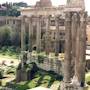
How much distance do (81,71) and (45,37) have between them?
55.2ft

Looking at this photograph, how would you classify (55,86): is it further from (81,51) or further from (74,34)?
(74,34)

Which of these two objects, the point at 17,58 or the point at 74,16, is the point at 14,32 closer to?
the point at 17,58

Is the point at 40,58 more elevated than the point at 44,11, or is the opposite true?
the point at 44,11

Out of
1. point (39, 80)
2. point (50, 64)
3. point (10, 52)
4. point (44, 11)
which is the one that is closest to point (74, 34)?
point (39, 80)

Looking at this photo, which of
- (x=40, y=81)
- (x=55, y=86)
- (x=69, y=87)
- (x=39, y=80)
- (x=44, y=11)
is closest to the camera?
(x=69, y=87)

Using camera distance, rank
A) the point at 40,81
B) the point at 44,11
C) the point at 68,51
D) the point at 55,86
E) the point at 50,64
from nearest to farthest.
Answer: the point at 68,51, the point at 55,86, the point at 40,81, the point at 50,64, the point at 44,11

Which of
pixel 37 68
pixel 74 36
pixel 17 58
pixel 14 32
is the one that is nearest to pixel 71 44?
pixel 74 36

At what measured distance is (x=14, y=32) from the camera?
4975 centimetres

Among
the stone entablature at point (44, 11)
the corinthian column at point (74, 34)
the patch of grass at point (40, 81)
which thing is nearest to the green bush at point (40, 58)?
the patch of grass at point (40, 81)

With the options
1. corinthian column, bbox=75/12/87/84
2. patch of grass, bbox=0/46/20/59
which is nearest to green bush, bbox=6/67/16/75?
patch of grass, bbox=0/46/20/59

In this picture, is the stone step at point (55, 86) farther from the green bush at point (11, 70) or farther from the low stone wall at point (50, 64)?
the green bush at point (11, 70)

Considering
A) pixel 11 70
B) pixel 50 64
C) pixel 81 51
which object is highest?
pixel 81 51

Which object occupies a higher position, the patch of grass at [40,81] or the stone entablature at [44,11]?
the stone entablature at [44,11]

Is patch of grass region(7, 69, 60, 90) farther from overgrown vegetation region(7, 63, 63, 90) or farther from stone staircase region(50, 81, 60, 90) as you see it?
stone staircase region(50, 81, 60, 90)
